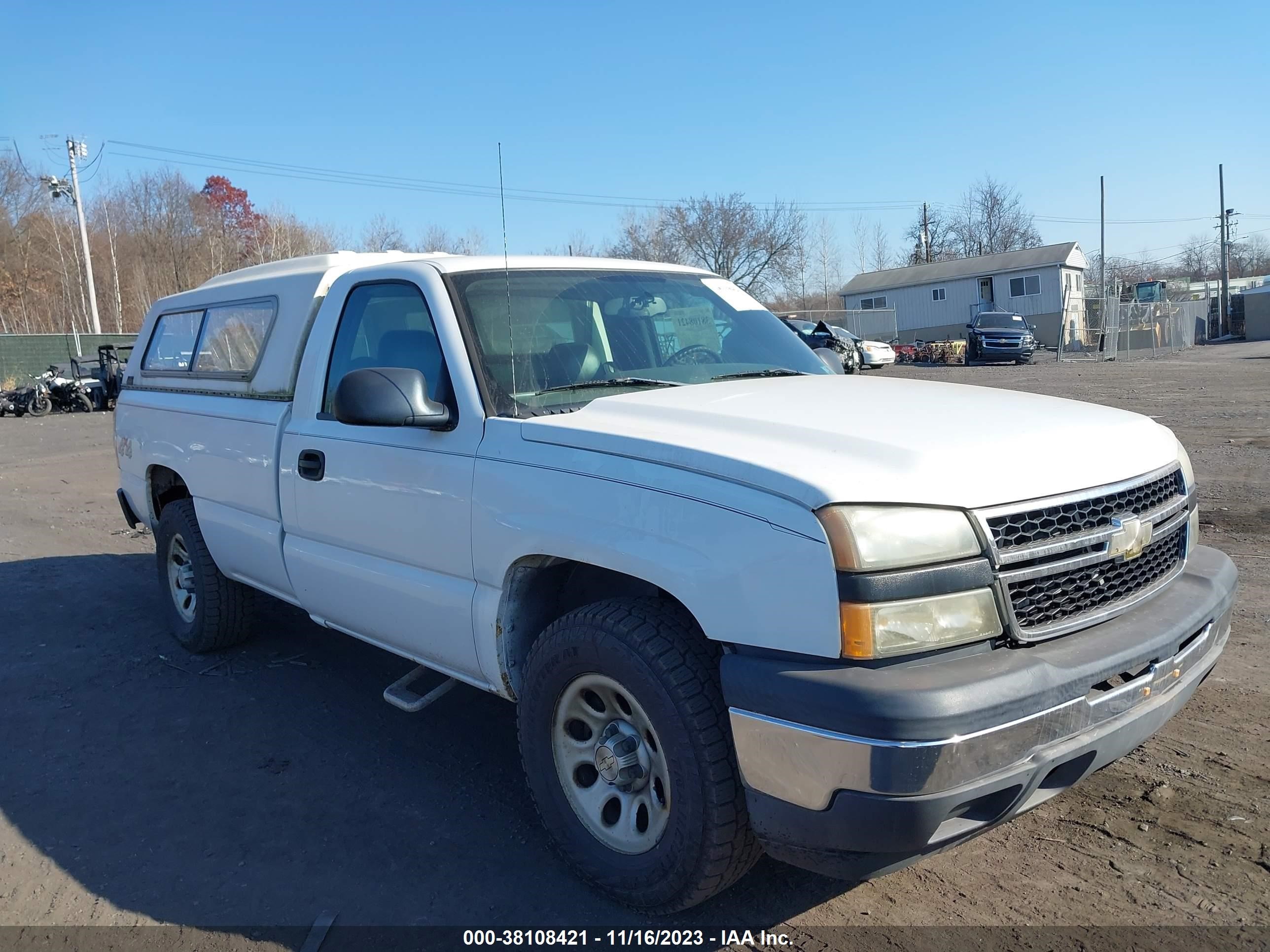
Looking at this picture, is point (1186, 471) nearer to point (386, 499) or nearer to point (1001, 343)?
point (386, 499)

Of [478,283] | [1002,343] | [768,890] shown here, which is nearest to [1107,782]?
[768,890]

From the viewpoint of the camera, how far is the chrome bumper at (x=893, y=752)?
2.09 m

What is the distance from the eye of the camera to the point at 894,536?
2.21m

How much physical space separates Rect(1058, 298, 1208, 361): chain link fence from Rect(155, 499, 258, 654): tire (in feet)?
98.0

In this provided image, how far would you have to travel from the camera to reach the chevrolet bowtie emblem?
251 centimetres

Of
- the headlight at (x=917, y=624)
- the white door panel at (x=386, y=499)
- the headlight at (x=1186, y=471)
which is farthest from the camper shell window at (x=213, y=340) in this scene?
the headlight at (x=1186, y=471)

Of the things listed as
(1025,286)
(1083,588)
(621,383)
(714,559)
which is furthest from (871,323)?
(714,559)

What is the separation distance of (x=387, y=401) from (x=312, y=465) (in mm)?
986

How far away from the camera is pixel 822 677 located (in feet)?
7.08

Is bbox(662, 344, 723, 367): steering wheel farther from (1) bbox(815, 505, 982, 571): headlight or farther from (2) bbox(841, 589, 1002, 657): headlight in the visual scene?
(2) bbox(841, 589, 1002, 657): headlight

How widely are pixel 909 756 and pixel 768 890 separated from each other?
3.53 feet

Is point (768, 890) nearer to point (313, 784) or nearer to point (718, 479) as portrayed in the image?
point (718, 479)

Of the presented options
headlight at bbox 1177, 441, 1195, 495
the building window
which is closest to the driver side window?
headlight at bbox 1177, 441, 1195, 495

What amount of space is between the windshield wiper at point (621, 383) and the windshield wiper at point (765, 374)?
25 centimetres
